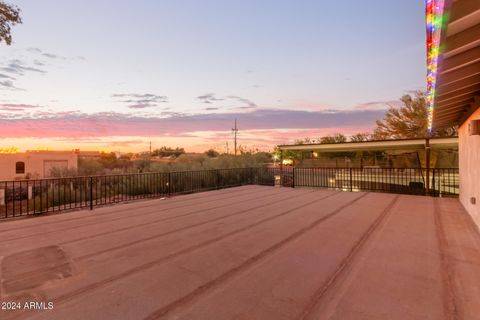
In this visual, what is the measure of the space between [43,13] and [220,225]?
8.47 m

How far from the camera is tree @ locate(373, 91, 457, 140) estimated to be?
2272 centimetres

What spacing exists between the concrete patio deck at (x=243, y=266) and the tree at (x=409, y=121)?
67.7 ft

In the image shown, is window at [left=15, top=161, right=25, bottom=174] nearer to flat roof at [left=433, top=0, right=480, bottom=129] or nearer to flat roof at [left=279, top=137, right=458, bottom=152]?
flat roof at [left=279, top=137, right=458, bottom=152]

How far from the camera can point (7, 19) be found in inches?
272

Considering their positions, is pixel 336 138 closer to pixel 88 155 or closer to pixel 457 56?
pixel 457 56

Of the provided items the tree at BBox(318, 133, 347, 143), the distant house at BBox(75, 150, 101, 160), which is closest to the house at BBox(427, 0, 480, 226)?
the tree at BBox(318, 133, 347, 143)

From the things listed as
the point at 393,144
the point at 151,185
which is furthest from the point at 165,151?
the point at 393,144

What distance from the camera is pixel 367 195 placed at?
28.2 feet

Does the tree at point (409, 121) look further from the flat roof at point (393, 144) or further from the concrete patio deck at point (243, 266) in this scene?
the concrete patio deck at point (243, 266)

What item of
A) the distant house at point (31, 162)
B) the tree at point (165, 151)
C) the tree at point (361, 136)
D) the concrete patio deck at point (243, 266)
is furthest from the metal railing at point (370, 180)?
the tree at point (165, 151)

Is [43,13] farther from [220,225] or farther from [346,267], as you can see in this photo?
[346,267]

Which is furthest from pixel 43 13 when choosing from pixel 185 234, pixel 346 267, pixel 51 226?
pixel 346 267

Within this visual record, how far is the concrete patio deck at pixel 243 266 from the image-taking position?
2.22 m

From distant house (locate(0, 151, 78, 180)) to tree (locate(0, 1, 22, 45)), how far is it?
2277 centimetres
